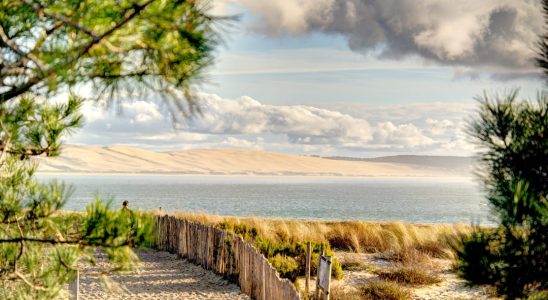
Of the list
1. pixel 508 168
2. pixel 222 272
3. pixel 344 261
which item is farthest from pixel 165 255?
pixel 508 168

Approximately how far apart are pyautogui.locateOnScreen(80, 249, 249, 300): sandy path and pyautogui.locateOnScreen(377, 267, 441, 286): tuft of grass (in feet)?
10.1

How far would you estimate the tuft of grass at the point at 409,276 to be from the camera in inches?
445

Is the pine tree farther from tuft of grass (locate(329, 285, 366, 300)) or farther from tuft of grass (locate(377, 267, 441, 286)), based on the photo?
tuft of grass (locate(377, 267, 441, 286))

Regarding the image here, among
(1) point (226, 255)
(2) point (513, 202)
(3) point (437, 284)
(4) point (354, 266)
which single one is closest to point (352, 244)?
(4) point (354, 266)

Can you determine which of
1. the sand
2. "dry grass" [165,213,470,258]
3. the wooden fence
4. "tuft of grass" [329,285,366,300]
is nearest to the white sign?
the wooden fence

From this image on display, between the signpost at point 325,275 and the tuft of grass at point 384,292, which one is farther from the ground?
the signpost at point 325,275

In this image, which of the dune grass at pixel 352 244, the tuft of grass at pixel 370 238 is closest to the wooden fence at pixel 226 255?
the dune grass at pixel 352 244

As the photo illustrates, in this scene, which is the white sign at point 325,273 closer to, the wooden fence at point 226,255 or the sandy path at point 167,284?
the wooden fence at point 226,255

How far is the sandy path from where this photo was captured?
1011 cm

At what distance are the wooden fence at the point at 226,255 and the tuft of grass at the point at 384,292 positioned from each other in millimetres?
1944

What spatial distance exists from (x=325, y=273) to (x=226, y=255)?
173 inches

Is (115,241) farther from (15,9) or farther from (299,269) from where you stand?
→ (299,269)

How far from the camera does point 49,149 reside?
393cm

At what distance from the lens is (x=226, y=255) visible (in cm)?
1116
